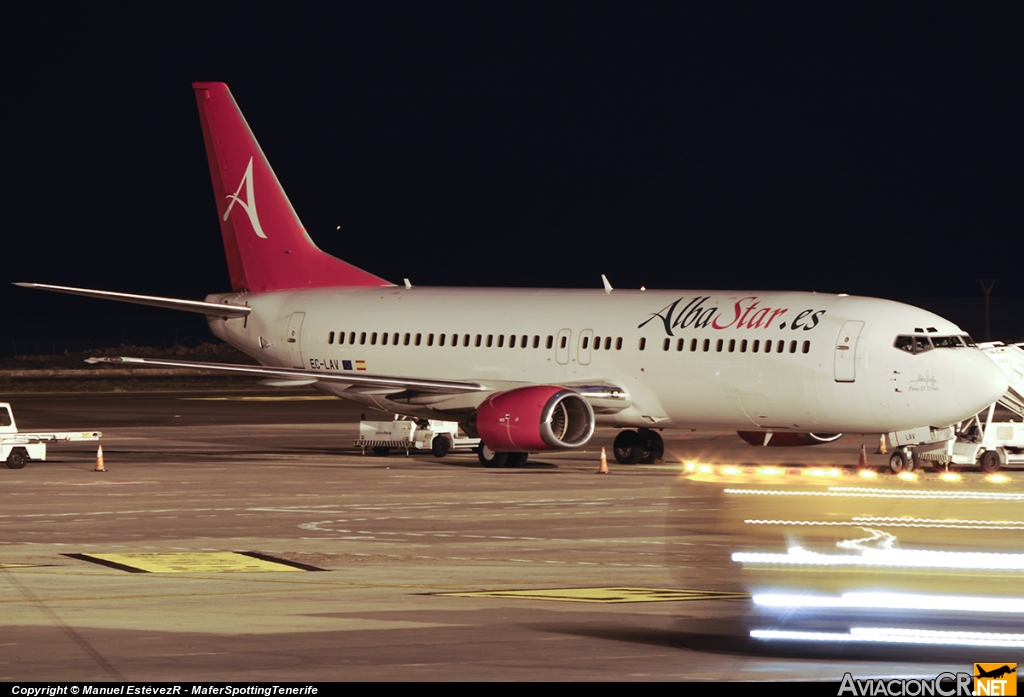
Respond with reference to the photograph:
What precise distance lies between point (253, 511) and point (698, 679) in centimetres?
1790

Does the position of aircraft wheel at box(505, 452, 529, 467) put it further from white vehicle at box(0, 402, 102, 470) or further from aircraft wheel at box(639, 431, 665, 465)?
white vehicle at box(0, 402, 102, 470)

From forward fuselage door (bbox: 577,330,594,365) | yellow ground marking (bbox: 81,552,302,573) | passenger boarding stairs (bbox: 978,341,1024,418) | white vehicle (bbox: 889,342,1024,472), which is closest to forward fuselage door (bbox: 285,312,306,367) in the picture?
forward fuselage door (bbox: 577,330,594,365)

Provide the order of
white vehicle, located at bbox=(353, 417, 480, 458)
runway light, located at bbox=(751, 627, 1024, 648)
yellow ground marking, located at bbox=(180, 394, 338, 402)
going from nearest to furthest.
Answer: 1. runway light, located at bbox=(751, 627, 1024, 648)
2. white vehicle, located at bbox=(353, 417, 480, 458)
3. yellow ground marking, located at bbox=(180, 394, 338, 402)

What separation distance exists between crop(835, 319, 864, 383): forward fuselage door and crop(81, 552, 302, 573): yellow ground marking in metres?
19.1

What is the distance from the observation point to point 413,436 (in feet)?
157

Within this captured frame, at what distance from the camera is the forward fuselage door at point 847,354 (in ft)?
131

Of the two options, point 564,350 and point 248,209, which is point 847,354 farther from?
point 248,209

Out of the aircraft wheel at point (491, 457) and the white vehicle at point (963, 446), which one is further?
the aircraft wheel at point (491, 457)

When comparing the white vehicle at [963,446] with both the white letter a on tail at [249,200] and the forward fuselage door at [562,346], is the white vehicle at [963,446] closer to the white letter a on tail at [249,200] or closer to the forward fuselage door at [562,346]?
the forward fuselage door at [562,346]

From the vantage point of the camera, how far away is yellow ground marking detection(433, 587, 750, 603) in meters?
19.7

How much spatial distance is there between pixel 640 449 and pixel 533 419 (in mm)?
4951

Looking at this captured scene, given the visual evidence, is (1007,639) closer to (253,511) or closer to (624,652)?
(624,652)

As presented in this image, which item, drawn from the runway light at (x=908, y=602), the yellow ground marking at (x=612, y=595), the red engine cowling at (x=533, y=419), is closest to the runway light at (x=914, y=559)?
the runway light at (x=908, y=602)

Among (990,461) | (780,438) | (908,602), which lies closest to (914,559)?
(908,602)
